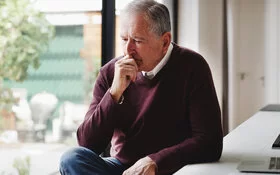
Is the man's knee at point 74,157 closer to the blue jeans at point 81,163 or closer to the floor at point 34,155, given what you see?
the blue jeans at point 81,163

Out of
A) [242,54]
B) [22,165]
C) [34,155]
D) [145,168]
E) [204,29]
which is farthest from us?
[242,54]

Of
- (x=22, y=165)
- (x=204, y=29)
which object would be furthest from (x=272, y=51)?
(x=22, y=165)

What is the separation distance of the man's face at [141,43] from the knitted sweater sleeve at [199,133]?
0.53ft

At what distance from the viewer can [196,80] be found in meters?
1.98

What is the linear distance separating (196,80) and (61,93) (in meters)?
1.48

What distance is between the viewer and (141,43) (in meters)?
2.01

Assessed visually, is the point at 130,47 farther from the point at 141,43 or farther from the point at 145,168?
the point at 145,168

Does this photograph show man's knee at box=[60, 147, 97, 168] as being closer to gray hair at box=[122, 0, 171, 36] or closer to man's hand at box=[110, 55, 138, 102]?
man's hand at box=[110, 55, 138, 102]

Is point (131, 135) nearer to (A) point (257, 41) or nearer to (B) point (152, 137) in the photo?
(B) point (152, 137)

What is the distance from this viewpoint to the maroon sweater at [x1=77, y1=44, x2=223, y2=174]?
6.33ft

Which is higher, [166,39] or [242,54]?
[166,39]

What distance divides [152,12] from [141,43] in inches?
4.7

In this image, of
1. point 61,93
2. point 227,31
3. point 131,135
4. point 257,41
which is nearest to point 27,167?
point 61,93

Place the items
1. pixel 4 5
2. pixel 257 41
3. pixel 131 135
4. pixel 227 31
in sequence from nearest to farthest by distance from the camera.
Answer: pixel 131 135 < pixel 4 5 < pixel 227 31 < pixel 257 41
